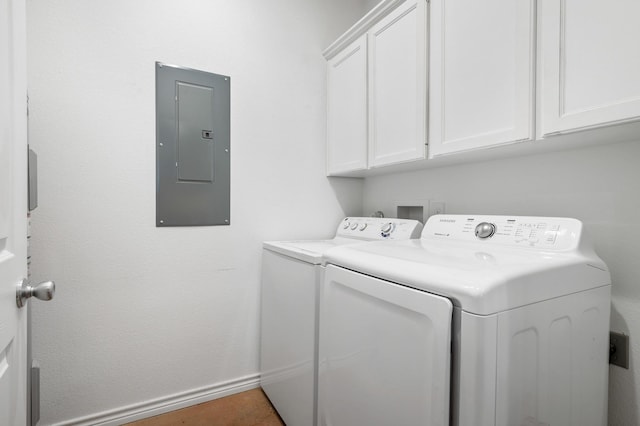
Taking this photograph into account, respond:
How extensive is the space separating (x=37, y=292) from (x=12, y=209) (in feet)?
0.67

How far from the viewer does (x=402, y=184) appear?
1942mm

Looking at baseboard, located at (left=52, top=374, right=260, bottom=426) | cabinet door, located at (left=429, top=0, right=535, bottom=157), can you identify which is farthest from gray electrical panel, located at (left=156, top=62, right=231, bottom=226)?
cabinet door, located at (left=429, top=0, right=535, bottom=157)

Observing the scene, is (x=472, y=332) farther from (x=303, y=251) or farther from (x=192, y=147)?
(x=192, y=147)

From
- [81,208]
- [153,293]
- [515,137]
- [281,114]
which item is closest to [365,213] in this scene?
[281,114]

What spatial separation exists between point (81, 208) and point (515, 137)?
6.32 ft

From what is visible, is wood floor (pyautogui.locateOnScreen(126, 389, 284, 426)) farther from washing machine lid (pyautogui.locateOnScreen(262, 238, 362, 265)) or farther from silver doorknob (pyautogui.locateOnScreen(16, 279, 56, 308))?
silver doorknob (pyautogui.locateOnScreen(16, 279, 56, 308))

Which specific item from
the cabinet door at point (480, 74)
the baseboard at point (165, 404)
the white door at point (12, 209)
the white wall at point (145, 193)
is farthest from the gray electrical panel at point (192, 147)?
the cabinet door at point (480, 74)

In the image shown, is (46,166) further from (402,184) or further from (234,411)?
(402,184)

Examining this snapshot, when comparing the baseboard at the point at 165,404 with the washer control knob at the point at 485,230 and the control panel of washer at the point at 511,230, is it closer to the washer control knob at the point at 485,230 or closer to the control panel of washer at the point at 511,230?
the control panel of washer at the point at 511,230

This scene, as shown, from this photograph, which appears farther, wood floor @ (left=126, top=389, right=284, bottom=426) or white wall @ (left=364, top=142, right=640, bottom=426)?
wood floor @ (left=126, top=389, right=284, bottom=426)

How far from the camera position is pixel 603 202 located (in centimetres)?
109

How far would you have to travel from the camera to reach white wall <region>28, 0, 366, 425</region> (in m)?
1.45

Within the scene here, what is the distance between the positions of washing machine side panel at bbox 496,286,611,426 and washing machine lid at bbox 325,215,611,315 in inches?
1.6

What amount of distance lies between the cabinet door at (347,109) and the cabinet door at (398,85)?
3.0 inches
